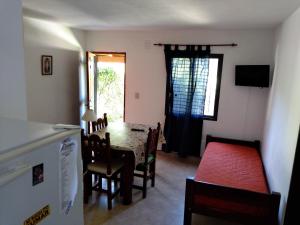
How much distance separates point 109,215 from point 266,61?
11.1 ft

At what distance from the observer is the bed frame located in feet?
7.38

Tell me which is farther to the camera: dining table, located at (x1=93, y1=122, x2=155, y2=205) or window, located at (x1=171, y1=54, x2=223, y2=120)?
window, located at (x1=171, y1=54, x2=223, y2=120)

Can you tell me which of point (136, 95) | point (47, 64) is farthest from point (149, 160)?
point (47, 64)

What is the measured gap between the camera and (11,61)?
5.02 ft

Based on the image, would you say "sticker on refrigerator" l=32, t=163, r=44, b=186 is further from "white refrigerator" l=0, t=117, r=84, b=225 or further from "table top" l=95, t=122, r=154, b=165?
"table top" l=95, t=122, r=154, b=165

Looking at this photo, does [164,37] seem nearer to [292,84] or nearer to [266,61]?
[266,61]

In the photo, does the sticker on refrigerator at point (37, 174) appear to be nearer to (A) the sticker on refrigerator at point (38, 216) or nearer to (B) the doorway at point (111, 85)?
(A) the sticker on refrigerator at point (38, 216)

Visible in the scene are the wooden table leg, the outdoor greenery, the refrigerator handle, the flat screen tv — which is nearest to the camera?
the refrigerator handle

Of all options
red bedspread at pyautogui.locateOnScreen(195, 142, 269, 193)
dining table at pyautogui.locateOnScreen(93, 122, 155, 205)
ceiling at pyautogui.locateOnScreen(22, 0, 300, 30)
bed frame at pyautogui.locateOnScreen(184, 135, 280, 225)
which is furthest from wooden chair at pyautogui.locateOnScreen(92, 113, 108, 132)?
bed frame at pyautogui.locateOnScreen(184, 135, 280, 225)

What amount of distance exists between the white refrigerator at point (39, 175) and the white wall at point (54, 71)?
2877 millimetres

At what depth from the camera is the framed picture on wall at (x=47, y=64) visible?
402cm

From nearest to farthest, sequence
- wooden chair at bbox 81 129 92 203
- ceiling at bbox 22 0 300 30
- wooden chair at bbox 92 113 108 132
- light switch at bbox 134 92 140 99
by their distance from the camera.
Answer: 1. ceiling at bbox 22 0 300 30
2. wooden chair at bbox 81 129 92 203
3. wooden chair at bbox 92 113 108 132
4. light switch at bbox 134 92 140 99

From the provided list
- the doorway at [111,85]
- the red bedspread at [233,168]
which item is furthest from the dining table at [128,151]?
the doorway at [111,85]

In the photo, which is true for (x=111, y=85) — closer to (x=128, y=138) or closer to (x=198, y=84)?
(x=198, y=84)
